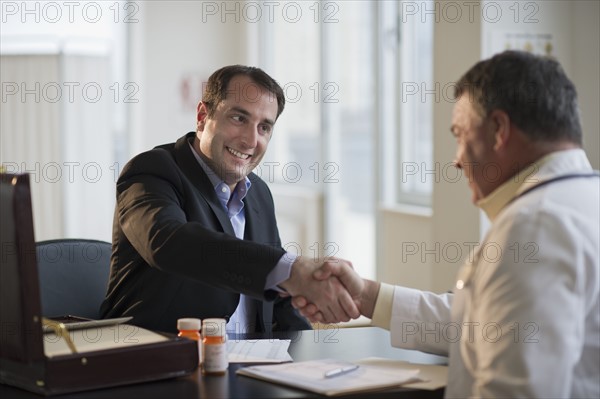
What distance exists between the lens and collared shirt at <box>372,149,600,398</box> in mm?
1444

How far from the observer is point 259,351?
2.11 m

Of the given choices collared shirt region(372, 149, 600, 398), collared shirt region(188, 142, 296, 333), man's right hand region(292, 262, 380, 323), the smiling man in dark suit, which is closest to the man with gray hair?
collared shirt region(372, 149, 600, 398)

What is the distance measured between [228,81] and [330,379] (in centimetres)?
134

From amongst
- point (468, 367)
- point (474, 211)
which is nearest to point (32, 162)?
point (474, 211)

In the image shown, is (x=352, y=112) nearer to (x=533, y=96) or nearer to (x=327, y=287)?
(x=327, y=287)

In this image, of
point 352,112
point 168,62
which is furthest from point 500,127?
point 168,62

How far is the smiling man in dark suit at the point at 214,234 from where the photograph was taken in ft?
7.05

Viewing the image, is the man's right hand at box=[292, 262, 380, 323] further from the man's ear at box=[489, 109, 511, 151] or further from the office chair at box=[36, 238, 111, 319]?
the office chair at box=[36, 238, 111, 319]

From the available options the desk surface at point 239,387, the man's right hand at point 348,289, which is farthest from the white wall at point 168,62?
the desk surface at point 239,387

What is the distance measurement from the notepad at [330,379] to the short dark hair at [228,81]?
45.7 inches

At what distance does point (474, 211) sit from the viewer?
3795mm

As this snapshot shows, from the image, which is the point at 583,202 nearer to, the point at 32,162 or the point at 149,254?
the point at 149,254

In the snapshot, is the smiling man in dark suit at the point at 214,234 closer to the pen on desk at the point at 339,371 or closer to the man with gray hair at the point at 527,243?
the pen on desk at the point at 339,371

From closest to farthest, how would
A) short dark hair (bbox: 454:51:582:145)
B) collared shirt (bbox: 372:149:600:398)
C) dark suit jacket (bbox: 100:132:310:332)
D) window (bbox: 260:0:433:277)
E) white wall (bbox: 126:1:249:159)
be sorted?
collared shirt (bbox: 372:149:600:398) → short dark hair (bbox: 454:51:582:145) → dark suit jacket (bbox: 100:132:310:332) → window (bbox: 260:0:433:277) → white wall (bbox: 126:1:249:159)
